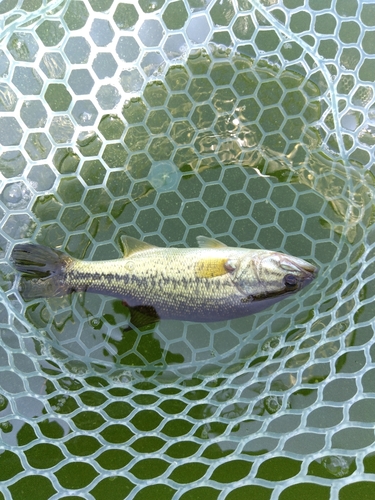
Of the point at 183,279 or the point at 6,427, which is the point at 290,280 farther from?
the point at 6,427

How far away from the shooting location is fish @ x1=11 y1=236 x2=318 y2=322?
2.65 meters

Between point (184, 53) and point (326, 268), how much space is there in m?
1.96

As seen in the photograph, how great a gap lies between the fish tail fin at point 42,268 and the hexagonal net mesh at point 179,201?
0.44 m

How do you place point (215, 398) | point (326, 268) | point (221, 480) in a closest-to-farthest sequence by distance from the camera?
point (221, 480)
point (215, 398)
point (326, 268)

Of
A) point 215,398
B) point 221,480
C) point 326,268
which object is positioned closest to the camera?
point 221,480

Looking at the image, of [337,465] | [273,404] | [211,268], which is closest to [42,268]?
[211,268]

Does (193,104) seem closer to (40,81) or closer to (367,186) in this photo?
(40,81)

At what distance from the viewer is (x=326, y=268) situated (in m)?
3.21

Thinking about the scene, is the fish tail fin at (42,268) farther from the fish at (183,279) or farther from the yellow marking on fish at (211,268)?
the yellow marking on fish at (211,268)

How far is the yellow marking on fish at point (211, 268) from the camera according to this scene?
2.68 meters

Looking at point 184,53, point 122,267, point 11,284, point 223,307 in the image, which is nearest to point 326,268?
point 223,307

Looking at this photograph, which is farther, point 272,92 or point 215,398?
point 272,92

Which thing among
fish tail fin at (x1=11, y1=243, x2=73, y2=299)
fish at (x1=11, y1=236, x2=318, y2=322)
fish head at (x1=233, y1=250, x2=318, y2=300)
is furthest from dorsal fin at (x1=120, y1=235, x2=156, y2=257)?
fish head at (x1=233, y1=250, x2=318, y2=300)

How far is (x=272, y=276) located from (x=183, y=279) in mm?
538
